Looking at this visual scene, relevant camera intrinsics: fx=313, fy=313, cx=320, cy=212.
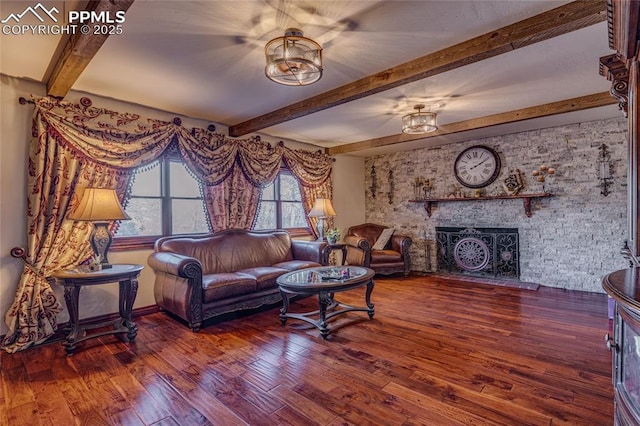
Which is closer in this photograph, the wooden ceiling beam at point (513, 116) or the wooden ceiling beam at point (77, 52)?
the wooden ceiling beam at point (77, 52)

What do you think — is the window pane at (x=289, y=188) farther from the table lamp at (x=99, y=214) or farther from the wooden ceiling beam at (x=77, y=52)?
the wooden ceiling beam at (x=77, y=52)

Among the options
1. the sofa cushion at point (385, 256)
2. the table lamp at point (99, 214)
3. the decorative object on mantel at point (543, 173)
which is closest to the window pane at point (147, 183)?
the table lamp at point (99, 214)

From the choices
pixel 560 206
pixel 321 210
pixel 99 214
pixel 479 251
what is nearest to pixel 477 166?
pixel 560 206

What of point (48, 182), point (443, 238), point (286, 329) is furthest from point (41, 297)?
point (443, 238)

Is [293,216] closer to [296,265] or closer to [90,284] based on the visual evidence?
[296,265]

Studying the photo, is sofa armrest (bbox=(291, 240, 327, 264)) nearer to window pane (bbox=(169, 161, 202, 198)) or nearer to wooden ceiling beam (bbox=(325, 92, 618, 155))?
window pane (bbox=(169, 161, 202, 198))

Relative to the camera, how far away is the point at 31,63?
262 cm

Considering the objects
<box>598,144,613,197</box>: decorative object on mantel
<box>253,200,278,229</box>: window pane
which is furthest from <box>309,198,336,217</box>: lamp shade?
<box>598,144,613,197</box>: decorative object on mantel

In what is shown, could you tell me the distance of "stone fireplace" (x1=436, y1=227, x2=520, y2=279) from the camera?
16.5 feet

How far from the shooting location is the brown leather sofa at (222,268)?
3.15 metres

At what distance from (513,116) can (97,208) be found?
4.82 metres

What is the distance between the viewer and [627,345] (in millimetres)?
1121

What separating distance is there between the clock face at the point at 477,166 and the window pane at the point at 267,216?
10.8 feet

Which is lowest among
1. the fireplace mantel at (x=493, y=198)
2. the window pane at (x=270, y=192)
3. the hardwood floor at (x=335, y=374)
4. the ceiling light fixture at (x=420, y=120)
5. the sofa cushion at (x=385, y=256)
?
the hardwood floor at (x=335, y=374)
